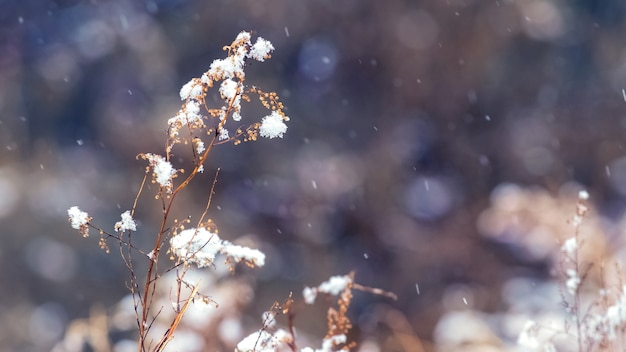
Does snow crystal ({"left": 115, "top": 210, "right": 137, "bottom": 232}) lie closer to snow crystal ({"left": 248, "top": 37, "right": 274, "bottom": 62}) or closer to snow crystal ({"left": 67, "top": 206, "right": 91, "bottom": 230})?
snow crystal ({"left": 67, "top": 206, "right": 91, "bottom": 230})

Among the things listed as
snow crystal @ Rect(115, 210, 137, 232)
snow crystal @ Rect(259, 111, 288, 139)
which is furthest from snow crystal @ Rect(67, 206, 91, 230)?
snow crystal @ Rect(259, 111, 288, 139)

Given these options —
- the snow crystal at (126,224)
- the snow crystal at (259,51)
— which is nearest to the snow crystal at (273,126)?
the snow crystal at (259,51)

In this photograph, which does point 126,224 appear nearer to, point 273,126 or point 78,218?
point 78,218

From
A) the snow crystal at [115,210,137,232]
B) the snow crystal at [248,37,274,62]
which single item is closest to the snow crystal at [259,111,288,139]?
the snow crystal at [248,37,274,62]

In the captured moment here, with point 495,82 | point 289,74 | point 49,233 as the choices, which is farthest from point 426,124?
point 49,233

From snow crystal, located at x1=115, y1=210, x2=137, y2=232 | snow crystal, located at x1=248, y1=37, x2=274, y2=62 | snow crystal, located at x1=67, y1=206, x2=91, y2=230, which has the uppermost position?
snow crystal, located at x1=248, y1=37, x2=274, y2=62

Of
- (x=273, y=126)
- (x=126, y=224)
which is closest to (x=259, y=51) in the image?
(x=273, y=126)

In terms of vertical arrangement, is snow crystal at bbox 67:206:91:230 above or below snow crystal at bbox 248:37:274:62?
below

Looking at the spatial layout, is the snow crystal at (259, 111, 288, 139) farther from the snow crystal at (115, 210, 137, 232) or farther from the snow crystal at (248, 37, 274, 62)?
the snow crystal at (115, 210, 137, 232)

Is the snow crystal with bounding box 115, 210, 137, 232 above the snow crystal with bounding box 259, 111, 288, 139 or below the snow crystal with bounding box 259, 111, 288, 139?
below

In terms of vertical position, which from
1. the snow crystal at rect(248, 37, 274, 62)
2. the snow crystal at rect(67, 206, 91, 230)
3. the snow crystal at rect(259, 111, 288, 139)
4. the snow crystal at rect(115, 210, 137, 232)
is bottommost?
the snow crystal at rect(115, 210, 137, 232)

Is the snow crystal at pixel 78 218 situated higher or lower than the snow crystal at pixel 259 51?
lower

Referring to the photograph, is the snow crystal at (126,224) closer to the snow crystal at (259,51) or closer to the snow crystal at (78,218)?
the snow crystal at (78,218)
